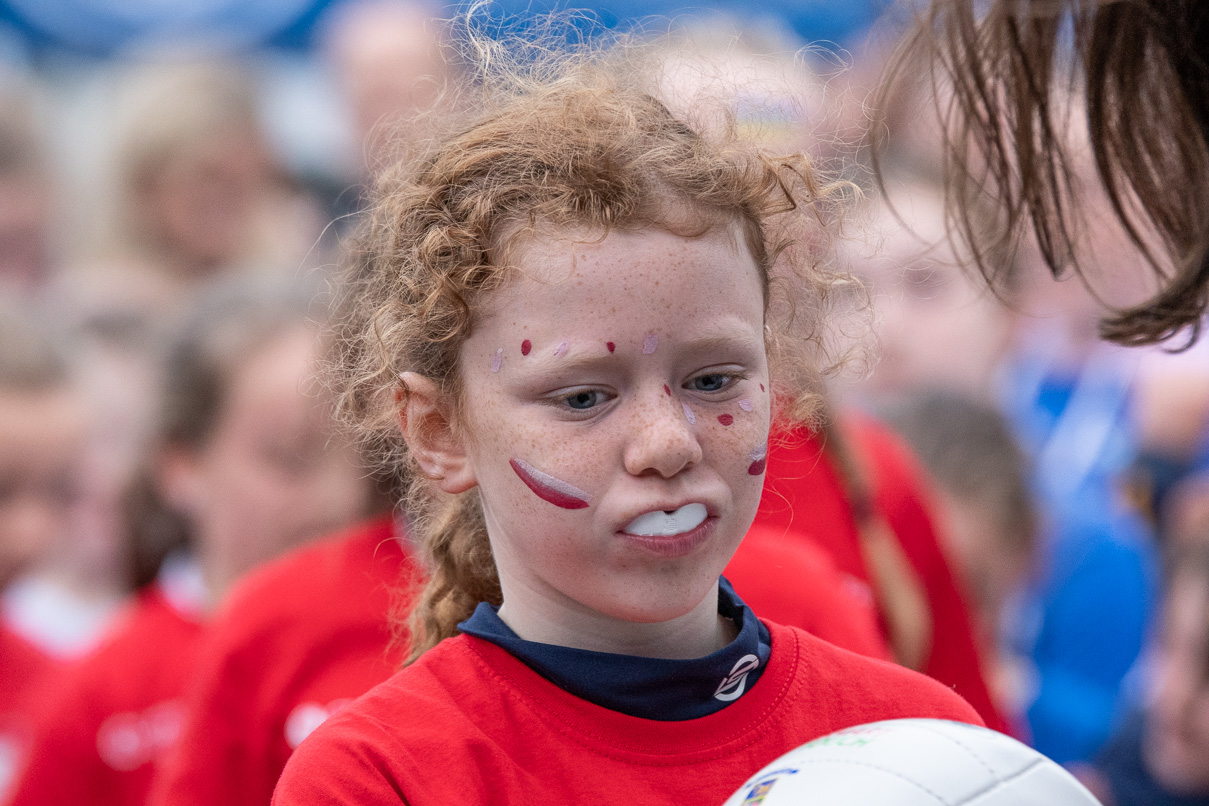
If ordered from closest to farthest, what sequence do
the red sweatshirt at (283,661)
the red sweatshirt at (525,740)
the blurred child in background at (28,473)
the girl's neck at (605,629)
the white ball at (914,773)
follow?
1. the white ball at (914,773)
2. the red sweatshirt at (525,740)
3. the girl's neck at (605,629)
4. the red sweatshirt at (283,661)
5. the blurred child in background at (28,473)

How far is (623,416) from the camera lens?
1158mm

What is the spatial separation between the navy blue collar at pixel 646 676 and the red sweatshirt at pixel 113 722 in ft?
5.12

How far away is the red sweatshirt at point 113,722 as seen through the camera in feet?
8.58

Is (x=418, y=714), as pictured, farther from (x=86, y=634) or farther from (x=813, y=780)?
(x=86, y=634)

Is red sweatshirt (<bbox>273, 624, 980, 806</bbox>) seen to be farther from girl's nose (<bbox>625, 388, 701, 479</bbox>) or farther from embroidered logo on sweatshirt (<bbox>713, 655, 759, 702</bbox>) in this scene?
girl's nose (<bbox>625, 388, 701, 479</bbox>)

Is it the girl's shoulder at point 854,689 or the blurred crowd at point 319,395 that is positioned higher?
the girl's shoulder at point 854,689

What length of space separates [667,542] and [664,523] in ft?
0.05

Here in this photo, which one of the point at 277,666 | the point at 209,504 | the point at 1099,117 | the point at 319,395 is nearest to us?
the point at 1099,117

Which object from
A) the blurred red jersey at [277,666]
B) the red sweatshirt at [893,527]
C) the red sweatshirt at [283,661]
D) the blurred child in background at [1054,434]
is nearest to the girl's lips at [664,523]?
the red sweatshirt at [283,661]

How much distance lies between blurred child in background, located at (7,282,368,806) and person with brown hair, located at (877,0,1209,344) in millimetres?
1351

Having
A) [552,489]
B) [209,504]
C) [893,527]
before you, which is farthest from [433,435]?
[209,504]

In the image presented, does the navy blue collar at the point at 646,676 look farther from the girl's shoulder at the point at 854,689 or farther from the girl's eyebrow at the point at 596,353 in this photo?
the girl's eyebrow at the point at 596,353

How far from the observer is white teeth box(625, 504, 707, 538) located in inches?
45.5

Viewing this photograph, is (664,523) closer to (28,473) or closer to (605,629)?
(605,629)
